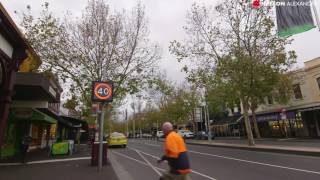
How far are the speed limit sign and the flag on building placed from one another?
30.3 ft

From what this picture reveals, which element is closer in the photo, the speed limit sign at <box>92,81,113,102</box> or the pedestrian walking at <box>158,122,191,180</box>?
the pedestrian walking at <box>158,122,191,180</box>

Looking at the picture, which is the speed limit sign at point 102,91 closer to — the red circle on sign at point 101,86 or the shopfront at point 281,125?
the red circle on sign at point 101,86

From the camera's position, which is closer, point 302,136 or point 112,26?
point 112,26

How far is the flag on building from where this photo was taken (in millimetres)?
13480

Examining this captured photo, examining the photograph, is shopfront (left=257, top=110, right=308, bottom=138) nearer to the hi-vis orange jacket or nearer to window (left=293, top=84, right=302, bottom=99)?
window (left=293, top=84, right=302, bottom=99)

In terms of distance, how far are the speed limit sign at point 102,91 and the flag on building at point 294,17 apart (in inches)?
364

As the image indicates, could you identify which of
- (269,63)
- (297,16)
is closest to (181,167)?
(297,16)

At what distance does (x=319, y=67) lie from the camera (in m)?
28.9

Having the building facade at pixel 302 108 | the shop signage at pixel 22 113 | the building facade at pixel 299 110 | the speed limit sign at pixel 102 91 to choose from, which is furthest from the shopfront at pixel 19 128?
the building facade at pixel 302 108

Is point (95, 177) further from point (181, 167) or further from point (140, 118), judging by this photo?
point (140, 118)

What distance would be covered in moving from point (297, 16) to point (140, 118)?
75393 millimetres

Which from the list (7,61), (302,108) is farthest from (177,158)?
(302,108)

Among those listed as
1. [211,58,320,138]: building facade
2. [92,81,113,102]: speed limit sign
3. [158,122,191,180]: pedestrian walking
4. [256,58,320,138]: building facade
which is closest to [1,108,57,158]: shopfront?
[92,81,113,102]: speed limit sign

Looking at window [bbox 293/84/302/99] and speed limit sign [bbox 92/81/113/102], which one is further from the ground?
window [bbox 293/84/302/99]
